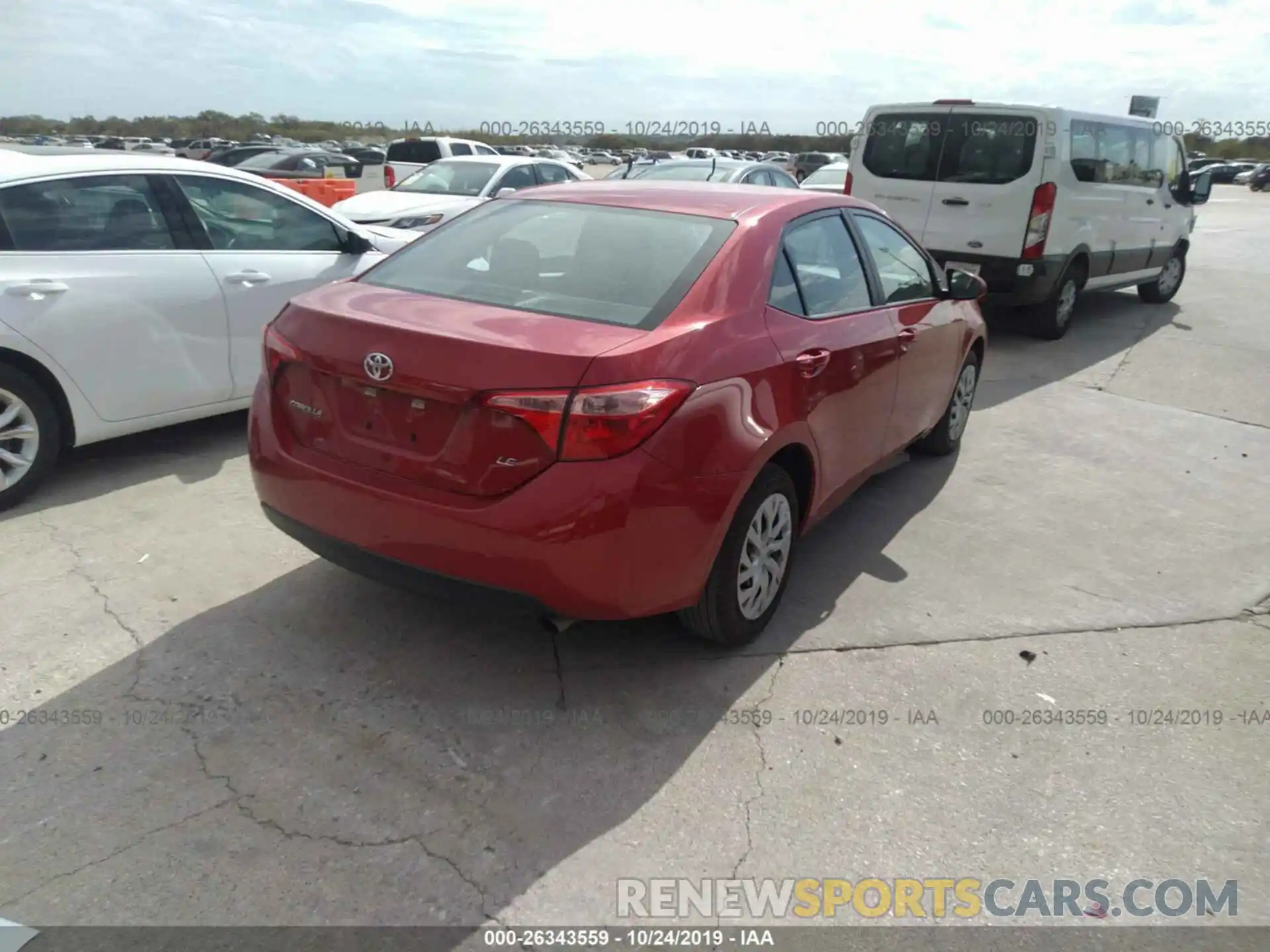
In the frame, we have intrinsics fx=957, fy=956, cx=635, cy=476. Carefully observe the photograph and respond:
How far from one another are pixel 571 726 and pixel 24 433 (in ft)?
10.2

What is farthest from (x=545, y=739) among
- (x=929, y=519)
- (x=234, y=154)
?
(x=234, y=154)

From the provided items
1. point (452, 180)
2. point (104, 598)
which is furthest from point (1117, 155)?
point (104, 598)

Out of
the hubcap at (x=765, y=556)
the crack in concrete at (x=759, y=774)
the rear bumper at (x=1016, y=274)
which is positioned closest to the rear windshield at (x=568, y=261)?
the hubcap at (x=765, y=556)

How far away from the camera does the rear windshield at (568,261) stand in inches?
127

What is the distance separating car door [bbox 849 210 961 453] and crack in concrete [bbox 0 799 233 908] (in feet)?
10.6

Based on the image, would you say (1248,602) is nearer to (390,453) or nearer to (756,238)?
(756,238)

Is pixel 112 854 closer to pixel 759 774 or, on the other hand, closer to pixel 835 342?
pixel 759 774

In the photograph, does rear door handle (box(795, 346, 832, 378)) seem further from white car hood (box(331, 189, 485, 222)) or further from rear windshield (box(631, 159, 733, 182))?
rear windshield (box(631, 159, 733, 182))

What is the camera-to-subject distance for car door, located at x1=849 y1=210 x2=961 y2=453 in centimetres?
449

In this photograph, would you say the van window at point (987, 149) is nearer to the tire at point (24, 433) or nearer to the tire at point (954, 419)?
the tire at point (954, 419)

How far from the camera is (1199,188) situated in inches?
459

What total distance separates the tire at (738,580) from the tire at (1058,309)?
707cm

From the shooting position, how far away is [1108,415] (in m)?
7.22

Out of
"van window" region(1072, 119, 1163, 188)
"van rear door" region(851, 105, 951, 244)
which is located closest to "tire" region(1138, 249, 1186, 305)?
"van window" region(1072, 119, 1163, 188)
